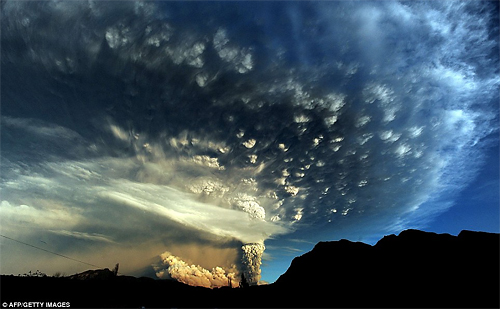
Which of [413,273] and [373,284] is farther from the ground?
[413,273]

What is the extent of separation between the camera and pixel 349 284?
5378 cm

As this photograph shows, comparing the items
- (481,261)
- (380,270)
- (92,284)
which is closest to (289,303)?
(380,270)

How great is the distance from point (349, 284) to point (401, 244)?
61.5 feet

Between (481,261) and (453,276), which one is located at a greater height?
(481,261)

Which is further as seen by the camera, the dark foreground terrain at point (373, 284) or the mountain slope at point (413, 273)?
the dark foreground terrain at point (373, 284)

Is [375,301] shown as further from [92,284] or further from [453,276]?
[92,284]

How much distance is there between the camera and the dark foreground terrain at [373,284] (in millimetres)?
38031

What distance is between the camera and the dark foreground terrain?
3803 centimetres

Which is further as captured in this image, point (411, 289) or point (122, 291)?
point (122, 291)

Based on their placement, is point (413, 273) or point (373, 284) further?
point (373, 284)

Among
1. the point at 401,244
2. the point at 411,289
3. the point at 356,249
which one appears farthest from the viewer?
the point at 356,249

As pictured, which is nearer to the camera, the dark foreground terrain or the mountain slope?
the mountain slope

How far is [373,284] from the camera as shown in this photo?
161 ft

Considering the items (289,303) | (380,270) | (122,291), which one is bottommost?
(289,303)
